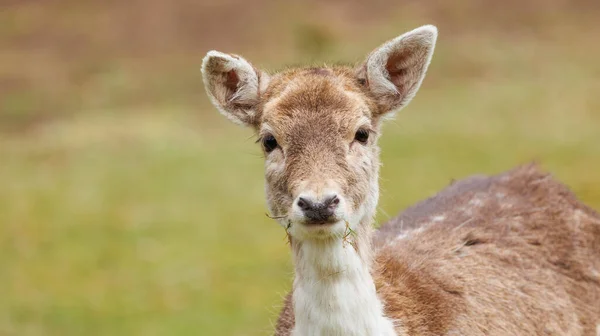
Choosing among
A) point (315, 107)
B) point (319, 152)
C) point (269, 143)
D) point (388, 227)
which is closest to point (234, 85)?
point (269, 143)

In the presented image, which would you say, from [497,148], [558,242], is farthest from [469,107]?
[558,242]

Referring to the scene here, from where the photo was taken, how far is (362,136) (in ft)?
22.4

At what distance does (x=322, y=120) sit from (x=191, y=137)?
21.0 meters

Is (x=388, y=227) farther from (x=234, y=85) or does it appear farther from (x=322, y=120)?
(x=322, y=120)

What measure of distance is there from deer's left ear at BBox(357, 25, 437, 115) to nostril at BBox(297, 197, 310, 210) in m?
1.30

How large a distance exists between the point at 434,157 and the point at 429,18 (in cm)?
1784

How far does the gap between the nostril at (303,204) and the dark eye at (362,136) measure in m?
0.80

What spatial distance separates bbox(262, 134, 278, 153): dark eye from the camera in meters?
6.77

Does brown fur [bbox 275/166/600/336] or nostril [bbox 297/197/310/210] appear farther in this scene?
brown fur [bbox 275/166/600/336]

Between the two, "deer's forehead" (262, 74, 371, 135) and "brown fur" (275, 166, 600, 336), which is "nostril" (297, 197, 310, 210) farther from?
"brown fur" (275, 166, 600, 336)

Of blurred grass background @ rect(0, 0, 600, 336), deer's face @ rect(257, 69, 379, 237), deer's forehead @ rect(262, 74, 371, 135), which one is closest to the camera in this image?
deer's face @ rect(257, 69, 379, 237)

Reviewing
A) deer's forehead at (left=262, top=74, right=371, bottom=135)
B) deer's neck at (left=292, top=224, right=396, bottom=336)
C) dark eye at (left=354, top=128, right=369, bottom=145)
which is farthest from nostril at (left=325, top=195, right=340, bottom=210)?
dark eye at (left=354, top=128, right=369, bottom=145)

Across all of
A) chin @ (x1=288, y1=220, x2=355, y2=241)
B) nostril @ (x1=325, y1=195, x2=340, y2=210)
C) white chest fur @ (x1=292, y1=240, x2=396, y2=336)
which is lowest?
white chest fur @ (x1=292, y1=240, x2=396, y2=336)

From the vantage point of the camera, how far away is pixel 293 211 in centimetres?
619
